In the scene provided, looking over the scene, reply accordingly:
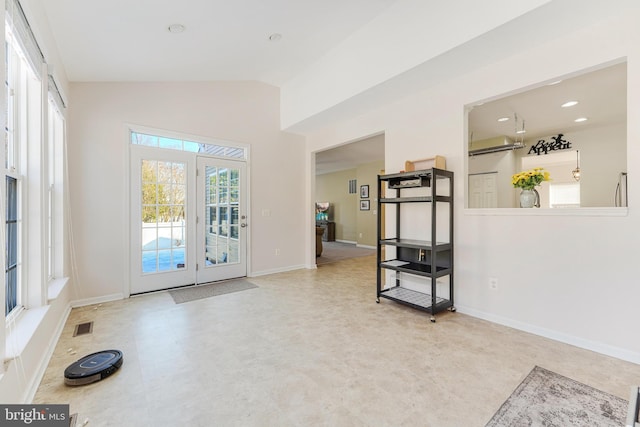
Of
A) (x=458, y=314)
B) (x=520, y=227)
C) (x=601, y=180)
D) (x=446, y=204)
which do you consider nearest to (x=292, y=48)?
(x=446, y=204)

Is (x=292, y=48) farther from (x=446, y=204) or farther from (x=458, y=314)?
(x=458, y=314)

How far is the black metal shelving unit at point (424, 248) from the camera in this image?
297 centimetres

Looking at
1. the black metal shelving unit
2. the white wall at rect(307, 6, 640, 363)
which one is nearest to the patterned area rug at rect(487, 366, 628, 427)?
the white wall at rect(307, 6, 640, 363)

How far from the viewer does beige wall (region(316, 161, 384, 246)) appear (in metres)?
8.73

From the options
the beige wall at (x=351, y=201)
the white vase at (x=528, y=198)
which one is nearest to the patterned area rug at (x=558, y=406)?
the white vase at (x=528, y=198)

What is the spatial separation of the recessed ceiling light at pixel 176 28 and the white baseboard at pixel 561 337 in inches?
163

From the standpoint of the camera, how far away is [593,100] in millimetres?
3936

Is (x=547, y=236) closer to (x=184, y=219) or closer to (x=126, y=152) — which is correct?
(x=184, y=219)

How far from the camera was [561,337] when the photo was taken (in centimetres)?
247

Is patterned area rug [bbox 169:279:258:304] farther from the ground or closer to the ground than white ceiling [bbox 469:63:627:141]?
closer to the ground

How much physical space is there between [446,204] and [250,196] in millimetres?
3096

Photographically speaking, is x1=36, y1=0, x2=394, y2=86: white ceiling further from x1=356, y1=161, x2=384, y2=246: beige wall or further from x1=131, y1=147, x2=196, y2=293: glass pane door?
x1=356, y1=161, x2=384, y2=246: beige wall

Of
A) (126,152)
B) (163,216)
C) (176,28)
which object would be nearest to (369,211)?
(163,216)

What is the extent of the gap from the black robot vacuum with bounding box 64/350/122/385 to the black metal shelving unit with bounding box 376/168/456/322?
2.63 m
